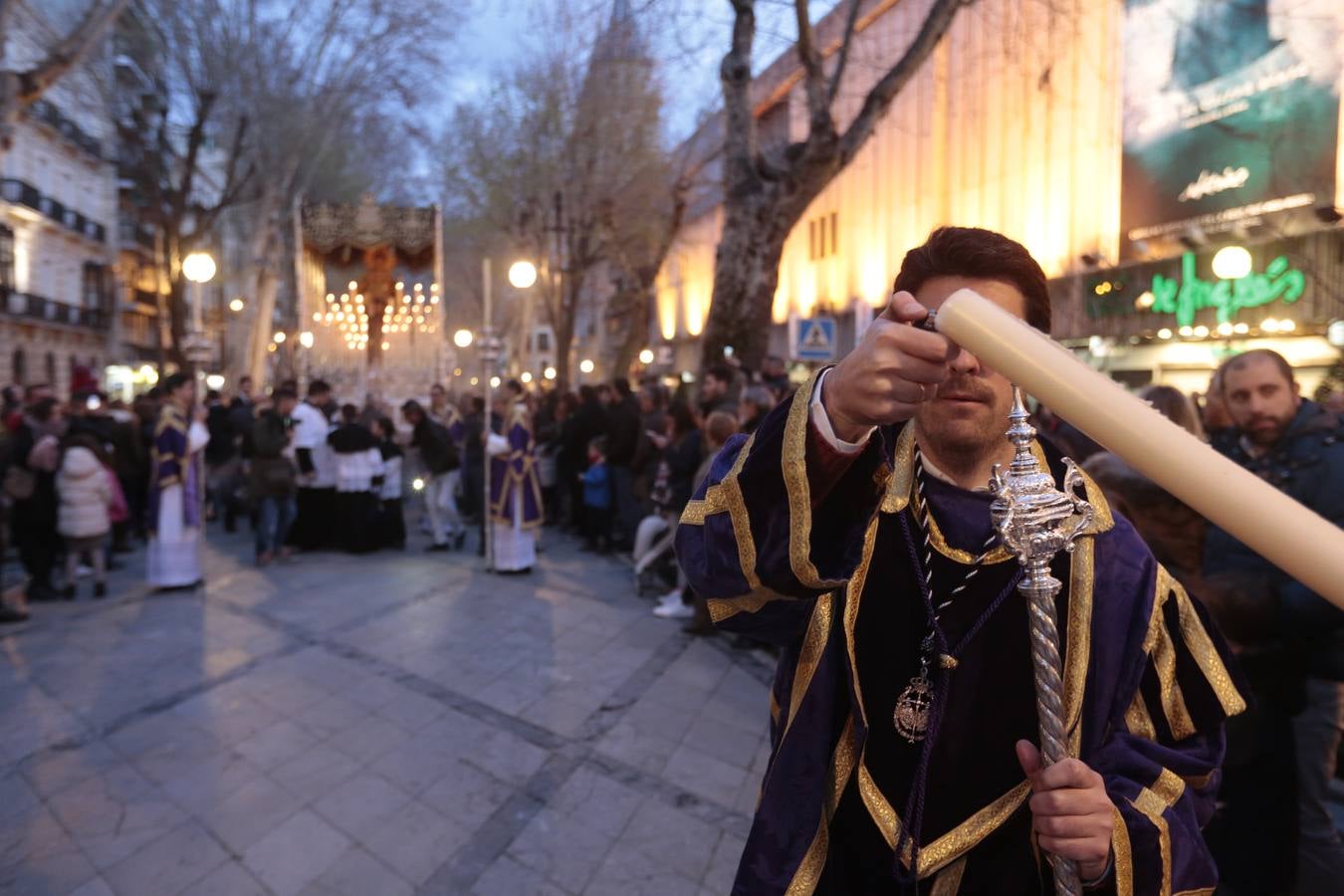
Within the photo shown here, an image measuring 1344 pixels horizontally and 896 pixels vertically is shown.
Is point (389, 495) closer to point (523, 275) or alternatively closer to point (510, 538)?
point (510, 538)

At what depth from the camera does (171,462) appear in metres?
7.26

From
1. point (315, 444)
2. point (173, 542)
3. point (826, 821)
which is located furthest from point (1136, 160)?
point (826, 821)

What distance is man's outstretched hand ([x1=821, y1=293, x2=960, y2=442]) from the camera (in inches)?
34.1

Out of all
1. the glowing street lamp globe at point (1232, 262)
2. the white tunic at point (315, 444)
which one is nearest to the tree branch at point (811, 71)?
the glowing street lamp globe at point (1232, 262)

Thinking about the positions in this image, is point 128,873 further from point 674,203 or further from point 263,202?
point 263,202

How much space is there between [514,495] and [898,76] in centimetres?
627

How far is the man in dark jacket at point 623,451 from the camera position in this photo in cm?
963

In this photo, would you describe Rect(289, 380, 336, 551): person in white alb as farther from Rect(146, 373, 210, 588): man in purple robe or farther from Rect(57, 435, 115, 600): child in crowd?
Rect(57, 435, 115, 600): child in crowd

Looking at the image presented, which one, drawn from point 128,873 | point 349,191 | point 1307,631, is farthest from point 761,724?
point 349,191

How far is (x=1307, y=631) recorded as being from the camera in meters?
2.55

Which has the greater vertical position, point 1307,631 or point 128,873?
point 1307,631

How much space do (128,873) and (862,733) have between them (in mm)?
3307

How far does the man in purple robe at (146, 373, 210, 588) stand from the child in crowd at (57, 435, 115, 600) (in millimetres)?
398

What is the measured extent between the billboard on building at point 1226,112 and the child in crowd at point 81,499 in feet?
49.1
